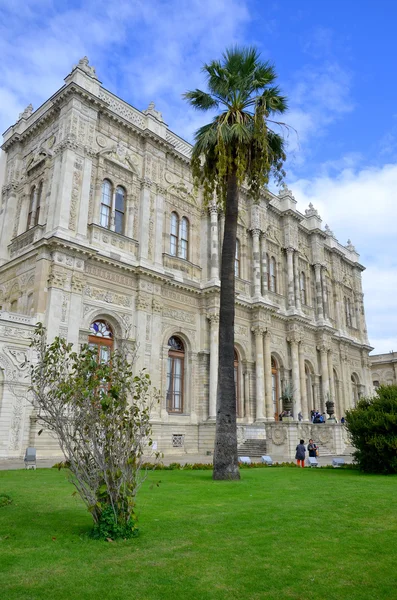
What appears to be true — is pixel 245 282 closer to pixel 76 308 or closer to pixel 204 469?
pixel 76 308

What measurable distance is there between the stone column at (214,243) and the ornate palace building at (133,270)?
8 centimetres

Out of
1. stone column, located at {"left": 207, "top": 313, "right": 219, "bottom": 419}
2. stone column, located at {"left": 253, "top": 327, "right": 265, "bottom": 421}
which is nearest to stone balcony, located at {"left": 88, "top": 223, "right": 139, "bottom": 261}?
stone column, located at {"left": 207, "top": 313, "right": 219, "bottom": 419}

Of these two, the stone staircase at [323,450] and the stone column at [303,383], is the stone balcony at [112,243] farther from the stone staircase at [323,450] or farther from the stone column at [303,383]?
the stone column at [303,383]

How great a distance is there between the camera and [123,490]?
6.55 m

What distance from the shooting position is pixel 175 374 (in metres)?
25.0

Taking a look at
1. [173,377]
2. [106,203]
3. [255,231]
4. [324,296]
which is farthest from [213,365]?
[324,296]

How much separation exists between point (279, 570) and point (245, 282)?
25.3m

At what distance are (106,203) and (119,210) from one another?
2.72 feet

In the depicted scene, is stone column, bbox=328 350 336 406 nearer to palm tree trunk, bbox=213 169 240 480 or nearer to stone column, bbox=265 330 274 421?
stone column, bbox=265 330 274 421

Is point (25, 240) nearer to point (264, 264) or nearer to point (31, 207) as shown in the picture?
point (31, 207)

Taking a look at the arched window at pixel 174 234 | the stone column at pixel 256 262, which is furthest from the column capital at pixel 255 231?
the arched window at pixel 174 234

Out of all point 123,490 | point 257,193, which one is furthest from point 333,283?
point 123,490

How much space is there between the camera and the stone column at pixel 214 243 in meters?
26.8

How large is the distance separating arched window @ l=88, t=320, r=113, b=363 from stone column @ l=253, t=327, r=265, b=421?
33.0ft
